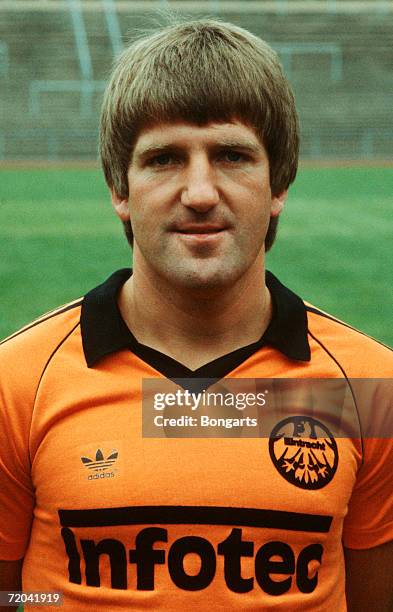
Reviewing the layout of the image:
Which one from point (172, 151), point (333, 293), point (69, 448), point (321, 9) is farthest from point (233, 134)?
point (321, 9)

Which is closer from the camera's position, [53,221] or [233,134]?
[233,134]

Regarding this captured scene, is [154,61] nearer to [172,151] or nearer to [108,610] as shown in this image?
[172,151]

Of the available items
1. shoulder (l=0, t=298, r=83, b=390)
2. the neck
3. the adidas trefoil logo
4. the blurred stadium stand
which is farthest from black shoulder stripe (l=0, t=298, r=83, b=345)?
the blurred stadium stand

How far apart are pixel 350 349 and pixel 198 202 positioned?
0.35 metres

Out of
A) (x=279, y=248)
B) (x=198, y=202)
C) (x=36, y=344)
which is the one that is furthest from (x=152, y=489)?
(x=279, y=248)

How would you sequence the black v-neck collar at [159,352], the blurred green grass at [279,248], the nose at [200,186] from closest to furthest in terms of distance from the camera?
1. the nose at [200,186]
2. the black v-neck collar at [159,352]
3. the blurred green grass at [279,248]

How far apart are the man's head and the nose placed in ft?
0.21

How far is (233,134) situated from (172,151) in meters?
0.09

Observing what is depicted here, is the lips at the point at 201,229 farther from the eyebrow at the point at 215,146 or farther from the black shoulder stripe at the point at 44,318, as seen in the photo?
the black shoulder stripe at the point at 44,318

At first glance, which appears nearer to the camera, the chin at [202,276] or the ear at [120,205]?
the chin at [202,276]

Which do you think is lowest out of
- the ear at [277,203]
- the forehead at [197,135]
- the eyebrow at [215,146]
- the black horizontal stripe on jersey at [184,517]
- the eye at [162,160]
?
the black horizontal stripe on jersey at [184,517]

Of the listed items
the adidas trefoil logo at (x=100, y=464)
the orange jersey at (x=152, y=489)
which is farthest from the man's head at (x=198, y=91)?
the adidas trefoil logo at (x=100, y=464)

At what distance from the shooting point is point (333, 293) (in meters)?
6.33

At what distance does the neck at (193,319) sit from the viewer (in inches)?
54.0
